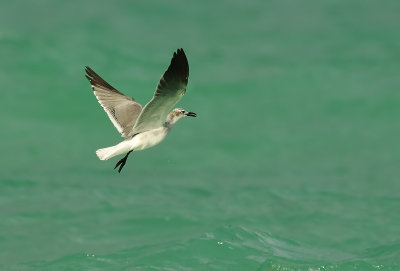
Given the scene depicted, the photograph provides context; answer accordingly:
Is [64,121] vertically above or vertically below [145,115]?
above

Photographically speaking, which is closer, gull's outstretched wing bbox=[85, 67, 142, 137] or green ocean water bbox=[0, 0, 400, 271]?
gull's outstretched wing bbox=[85, 67, 142, 137]

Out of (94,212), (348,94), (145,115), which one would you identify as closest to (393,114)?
(348,94)

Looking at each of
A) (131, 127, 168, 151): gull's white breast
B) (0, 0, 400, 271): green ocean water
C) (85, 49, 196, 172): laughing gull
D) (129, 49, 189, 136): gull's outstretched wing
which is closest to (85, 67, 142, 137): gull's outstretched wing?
(85, 49, 196, 172): laughing gull

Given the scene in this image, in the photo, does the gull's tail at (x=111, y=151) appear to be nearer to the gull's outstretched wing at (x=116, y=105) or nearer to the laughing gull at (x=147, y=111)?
the laughing gull at (x=147, y=111)

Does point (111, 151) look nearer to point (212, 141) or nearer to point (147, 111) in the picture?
point (147, 111)

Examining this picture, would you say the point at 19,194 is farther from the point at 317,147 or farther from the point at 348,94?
the point at 348,94

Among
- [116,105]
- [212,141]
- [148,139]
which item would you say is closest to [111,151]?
[148,139]

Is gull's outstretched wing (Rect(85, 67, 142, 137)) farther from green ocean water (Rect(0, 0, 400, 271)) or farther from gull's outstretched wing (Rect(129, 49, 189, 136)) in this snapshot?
green ocean water (Rect(0, 0, 400, 271))

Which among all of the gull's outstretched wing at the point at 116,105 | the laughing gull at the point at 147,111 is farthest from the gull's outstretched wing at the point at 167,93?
the gull's outstretched wing at the point at 116,105

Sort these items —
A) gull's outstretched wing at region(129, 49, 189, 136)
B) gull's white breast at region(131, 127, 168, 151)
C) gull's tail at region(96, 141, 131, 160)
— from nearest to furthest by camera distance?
gull's outstretched wing at region(129, 49, 189, 136), gull's tail at region(96, 141, 131, 160), gull's white breast at region(131, 127, 168, 151)
